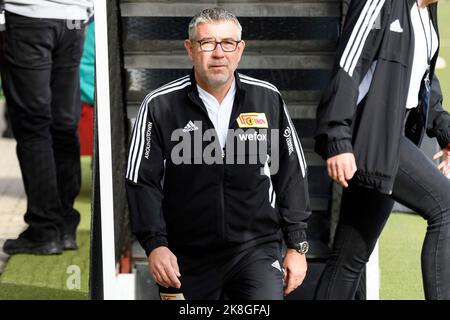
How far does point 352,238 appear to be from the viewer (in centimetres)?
570

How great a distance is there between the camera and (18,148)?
20.7 ft

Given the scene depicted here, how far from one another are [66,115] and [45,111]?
4.1 inches

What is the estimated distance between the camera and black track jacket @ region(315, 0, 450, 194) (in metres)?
5.37

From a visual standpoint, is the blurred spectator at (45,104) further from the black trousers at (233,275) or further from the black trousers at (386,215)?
the black trousers at (386,215)

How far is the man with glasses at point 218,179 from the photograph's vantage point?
507 centimetres

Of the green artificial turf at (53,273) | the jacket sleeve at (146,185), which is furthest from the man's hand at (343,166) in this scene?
the green artificial turf at (53,273)

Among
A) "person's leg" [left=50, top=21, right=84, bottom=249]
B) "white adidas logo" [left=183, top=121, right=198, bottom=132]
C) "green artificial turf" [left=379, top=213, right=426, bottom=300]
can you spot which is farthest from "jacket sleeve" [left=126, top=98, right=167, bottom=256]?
"green artificial turf" [left=379, top=213, right=426, bottom=300]

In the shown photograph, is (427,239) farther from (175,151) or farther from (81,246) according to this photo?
(81,246)

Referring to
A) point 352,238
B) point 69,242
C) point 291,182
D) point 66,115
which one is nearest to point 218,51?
point 291,182

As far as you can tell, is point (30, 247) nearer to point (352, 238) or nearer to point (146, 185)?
point (146, 185)

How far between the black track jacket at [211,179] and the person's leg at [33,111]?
1.11 m
